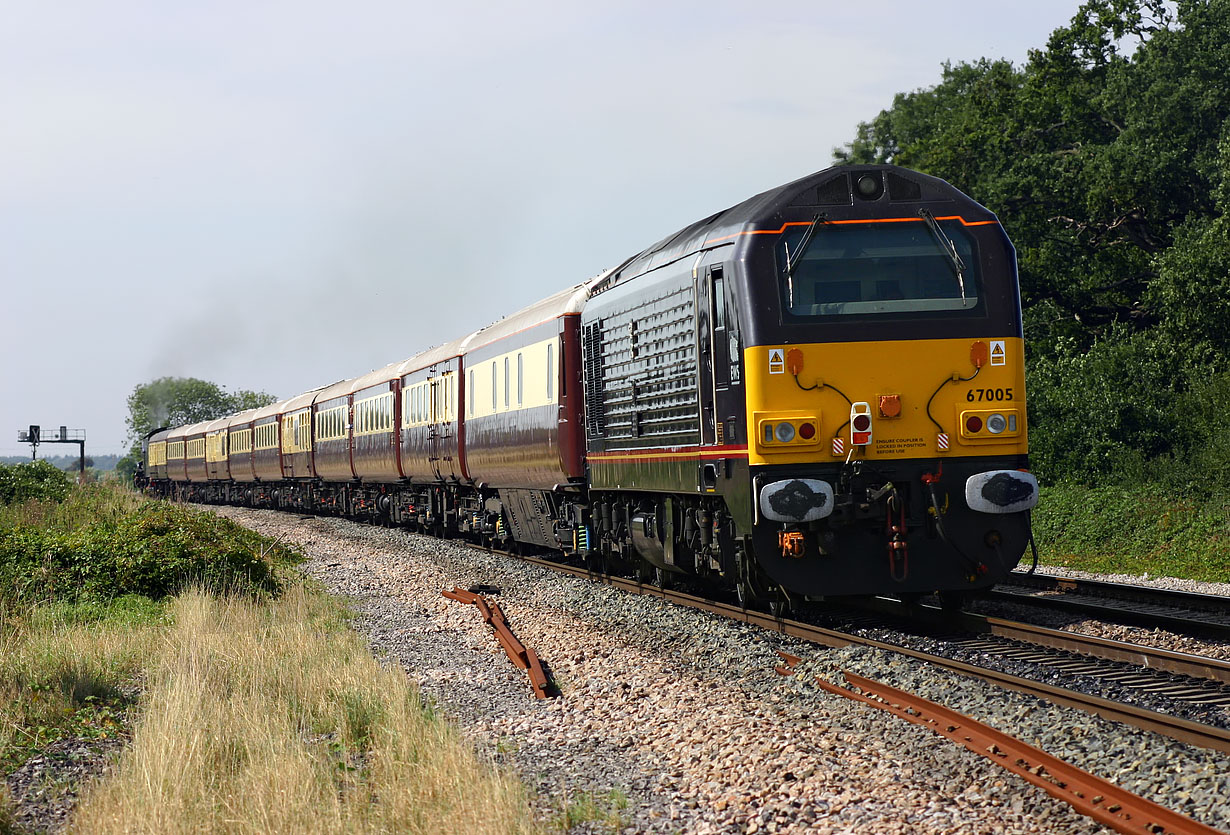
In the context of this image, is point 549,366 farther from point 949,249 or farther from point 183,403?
point 183,403

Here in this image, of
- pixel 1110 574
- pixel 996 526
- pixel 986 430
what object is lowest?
pixel 1110 574

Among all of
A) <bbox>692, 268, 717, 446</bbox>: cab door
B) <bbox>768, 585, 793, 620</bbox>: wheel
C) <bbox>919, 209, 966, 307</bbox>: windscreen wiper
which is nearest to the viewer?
<bbox>919, 209, 966, 307</bbox>: windscreen wiper

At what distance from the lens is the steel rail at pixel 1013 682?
6223 millimetres

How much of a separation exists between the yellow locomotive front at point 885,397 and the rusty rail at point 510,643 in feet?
6.35

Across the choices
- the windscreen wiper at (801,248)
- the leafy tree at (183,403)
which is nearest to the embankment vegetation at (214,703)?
the windscreen wiper at (801,248)

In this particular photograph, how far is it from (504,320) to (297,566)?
5298mm

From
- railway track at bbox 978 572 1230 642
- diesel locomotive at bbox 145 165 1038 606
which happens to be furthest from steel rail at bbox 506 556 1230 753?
railway track at bbox 978 572 1230 642

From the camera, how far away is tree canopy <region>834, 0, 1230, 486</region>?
23234 millimetres

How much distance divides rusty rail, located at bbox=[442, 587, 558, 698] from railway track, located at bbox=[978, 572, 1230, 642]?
13.4 ft

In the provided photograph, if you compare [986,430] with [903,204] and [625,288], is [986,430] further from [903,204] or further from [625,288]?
[625,288]

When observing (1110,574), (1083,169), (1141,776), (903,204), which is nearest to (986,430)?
(903,204)

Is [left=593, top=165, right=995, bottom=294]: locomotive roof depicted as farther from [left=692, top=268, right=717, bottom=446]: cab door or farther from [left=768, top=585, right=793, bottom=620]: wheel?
[left=768, top=585, right=793, bottom=620]: wheel

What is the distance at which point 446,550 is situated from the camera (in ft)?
71.7

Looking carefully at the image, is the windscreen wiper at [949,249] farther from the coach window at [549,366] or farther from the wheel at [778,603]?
the coach window at [549,366]
